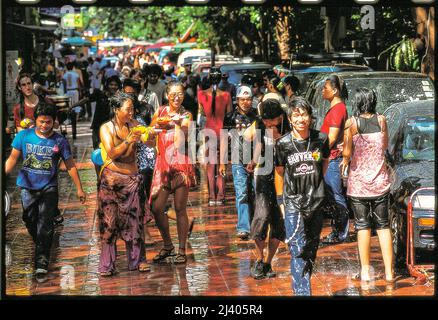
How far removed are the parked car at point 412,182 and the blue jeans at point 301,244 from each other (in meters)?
1.18

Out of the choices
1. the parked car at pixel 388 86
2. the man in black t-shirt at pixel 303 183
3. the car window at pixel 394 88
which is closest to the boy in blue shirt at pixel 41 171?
the man in black t-shirt at pixel 303 183

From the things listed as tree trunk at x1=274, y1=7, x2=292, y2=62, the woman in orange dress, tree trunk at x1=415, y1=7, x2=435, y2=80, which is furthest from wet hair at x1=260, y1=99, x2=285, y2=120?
tree trunk at x1=274, y1=7, x2=292, y2=62

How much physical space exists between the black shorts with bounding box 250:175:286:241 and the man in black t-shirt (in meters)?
1.05

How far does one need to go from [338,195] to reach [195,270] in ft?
7.24

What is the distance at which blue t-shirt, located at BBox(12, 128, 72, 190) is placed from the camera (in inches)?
406

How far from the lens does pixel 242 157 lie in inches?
464

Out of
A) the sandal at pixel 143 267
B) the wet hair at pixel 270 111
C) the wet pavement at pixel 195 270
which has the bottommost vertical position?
the wet pavement at pixel 195 270

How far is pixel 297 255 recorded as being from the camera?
Answer: 8.80 m

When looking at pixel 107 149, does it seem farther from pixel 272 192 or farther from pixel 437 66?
pixel 437 66

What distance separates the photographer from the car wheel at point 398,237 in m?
10.3

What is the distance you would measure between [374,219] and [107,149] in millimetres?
2605

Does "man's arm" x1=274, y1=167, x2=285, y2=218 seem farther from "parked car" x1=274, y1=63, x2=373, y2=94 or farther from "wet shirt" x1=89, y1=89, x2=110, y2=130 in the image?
"parked car" x1=274, y1=63, x2=373, y2=94

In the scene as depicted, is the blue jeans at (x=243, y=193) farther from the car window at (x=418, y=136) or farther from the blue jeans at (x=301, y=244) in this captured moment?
the blue jeans at (x=301, y=244)
